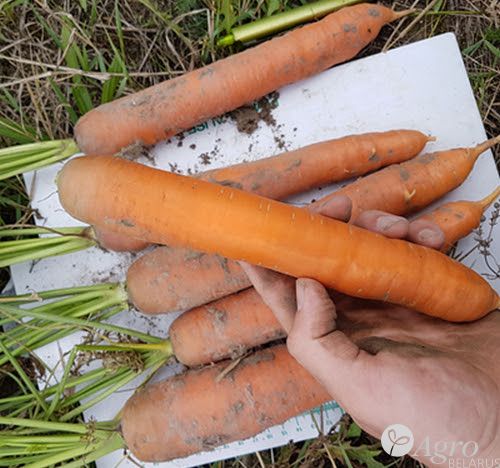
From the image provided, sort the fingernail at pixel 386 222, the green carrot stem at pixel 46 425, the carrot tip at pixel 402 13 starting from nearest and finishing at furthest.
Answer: the fingernail at pixel 386 222 → the green carrot stem at pixel 46 425 → the carrot tip at pixel 402 13

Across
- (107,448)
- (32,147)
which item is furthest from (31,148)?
(107,448)

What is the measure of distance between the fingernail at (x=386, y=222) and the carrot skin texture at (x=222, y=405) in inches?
16.8

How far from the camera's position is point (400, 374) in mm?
913

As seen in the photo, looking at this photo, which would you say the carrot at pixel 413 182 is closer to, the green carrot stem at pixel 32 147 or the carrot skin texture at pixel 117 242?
the carrot skin texture at pixel 117 242

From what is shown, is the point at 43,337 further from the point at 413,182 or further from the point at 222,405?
the point at 413,182

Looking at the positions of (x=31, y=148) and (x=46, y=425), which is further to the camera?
(x=31, y=148)

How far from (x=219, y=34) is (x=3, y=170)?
746mm

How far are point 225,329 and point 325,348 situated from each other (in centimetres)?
50

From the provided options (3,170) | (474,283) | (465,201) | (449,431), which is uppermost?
(3,170)

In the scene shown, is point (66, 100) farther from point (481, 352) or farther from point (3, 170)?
point (481, 352)

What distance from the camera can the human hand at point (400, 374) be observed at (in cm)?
90

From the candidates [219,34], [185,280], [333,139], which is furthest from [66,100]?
[333,139]

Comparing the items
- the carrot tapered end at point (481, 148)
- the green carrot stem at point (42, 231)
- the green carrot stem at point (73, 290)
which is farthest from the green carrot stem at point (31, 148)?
the carrot tapered end at point (481, 148)

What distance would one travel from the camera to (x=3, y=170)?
1.56 metres
